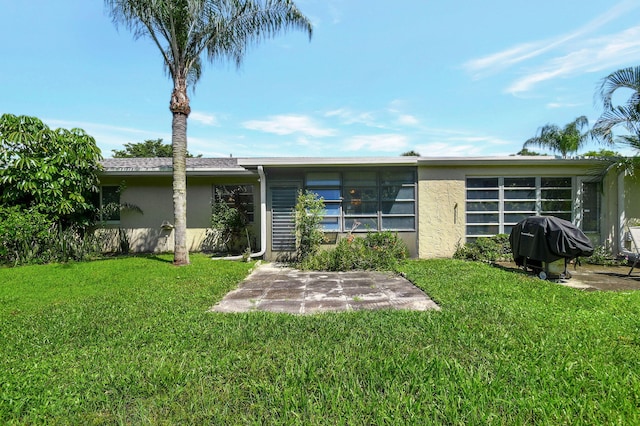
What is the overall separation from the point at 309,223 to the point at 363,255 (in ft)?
5.10

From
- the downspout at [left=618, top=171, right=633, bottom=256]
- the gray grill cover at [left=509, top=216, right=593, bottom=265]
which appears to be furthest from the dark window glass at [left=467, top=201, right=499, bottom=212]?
the downspout at [left=618, top=171, right=633, bottom=256]

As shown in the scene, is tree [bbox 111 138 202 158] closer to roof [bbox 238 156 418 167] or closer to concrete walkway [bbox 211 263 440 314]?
roof [bbox 238 156 418 167]

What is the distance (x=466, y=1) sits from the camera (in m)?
7.02

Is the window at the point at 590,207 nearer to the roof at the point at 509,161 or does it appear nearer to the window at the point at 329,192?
the roof at the point at 509,161

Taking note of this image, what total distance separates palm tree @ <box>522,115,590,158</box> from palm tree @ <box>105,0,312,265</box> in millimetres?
15004

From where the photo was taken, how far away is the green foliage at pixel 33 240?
796cm

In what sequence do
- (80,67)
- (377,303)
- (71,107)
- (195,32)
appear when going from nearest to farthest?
1. (377,303)
2. (195,32)
3. (80,67)
4. (71,107)

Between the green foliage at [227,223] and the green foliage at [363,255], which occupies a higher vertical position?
the green foliage at [227,223]

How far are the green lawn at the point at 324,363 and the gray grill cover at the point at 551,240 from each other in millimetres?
1178

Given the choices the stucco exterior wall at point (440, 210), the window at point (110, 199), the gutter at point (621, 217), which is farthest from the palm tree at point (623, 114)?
the window at point (110, 199)

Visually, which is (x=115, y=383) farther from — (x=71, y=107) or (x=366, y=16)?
(x=71, y=107)

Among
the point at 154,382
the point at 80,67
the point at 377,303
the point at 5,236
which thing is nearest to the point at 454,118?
the point at 377,303

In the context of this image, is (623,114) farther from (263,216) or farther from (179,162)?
(179,162)

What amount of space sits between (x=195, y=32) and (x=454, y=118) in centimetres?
1017
